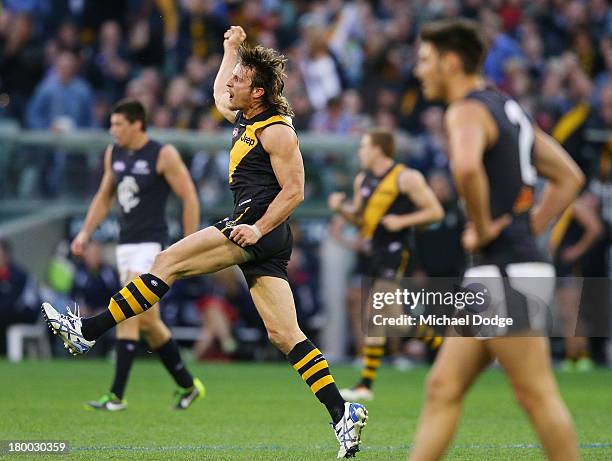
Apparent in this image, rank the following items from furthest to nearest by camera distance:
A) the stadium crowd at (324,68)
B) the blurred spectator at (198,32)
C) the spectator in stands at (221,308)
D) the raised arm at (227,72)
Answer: the blurred spectator at (198,32)
the stadium crowd at (324,68)
the spectator in stands at (221,308)
the raised arm at (227,72)

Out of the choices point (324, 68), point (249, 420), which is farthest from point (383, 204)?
point (324, 68)

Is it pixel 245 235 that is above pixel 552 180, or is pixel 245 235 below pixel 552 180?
below

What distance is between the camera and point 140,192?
11234 mm

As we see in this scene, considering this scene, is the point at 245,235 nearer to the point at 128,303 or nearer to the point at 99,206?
the point at 128,303

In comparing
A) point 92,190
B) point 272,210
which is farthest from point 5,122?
point 272,210

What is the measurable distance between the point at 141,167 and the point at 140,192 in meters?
0.22

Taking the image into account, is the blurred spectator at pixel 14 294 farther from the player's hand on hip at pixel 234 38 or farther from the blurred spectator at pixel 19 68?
the player's hand on hip at pixel 234 38

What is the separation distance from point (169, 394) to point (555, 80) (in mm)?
10115

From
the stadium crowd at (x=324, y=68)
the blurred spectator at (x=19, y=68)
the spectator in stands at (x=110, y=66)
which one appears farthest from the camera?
the spectator in stands at (x=110, y=66)

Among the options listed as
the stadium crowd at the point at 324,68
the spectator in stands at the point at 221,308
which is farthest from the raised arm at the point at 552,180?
the spectator in stands at the point at 221,308

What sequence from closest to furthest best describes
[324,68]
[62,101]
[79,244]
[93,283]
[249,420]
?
[249,420] → [79,244] → [93,283] → [62,101] → [324,68]

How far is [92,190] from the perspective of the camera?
62.2 ft

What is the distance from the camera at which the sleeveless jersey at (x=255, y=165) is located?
8.27 meters

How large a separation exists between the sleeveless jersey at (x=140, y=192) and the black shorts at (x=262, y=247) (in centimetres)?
308
